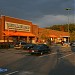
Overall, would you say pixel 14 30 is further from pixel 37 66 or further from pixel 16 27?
pixel 37 66

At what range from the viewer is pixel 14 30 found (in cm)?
6269

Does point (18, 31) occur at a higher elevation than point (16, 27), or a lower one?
lower

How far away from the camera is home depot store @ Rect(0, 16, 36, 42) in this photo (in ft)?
189

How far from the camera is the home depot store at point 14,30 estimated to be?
57594 mm

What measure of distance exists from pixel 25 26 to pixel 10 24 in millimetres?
8992

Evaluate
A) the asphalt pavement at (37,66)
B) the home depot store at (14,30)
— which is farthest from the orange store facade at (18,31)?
the asphalt pavement at (37,66)

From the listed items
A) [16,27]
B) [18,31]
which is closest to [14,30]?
[16,27]

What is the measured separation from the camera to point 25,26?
6919 centimetres

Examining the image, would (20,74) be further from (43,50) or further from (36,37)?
(36,37)

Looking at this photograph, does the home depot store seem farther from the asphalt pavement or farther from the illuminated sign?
the asphalt pavement

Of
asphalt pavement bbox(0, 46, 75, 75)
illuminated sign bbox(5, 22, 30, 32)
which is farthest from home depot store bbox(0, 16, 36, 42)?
asphalt pavement bbox(0, 46, 75, 75)

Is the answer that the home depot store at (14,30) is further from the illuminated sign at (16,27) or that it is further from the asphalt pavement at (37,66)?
the asphalt pavement at (37,66)

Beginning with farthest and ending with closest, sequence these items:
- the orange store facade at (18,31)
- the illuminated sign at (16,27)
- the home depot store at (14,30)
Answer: the illuminated sign at (16,27) → the orange store facade at (18,31) → the home depot store at (14,30)

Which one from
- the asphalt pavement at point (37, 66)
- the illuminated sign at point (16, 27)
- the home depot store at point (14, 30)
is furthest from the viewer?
the illuminated sign at point (16, 27)
